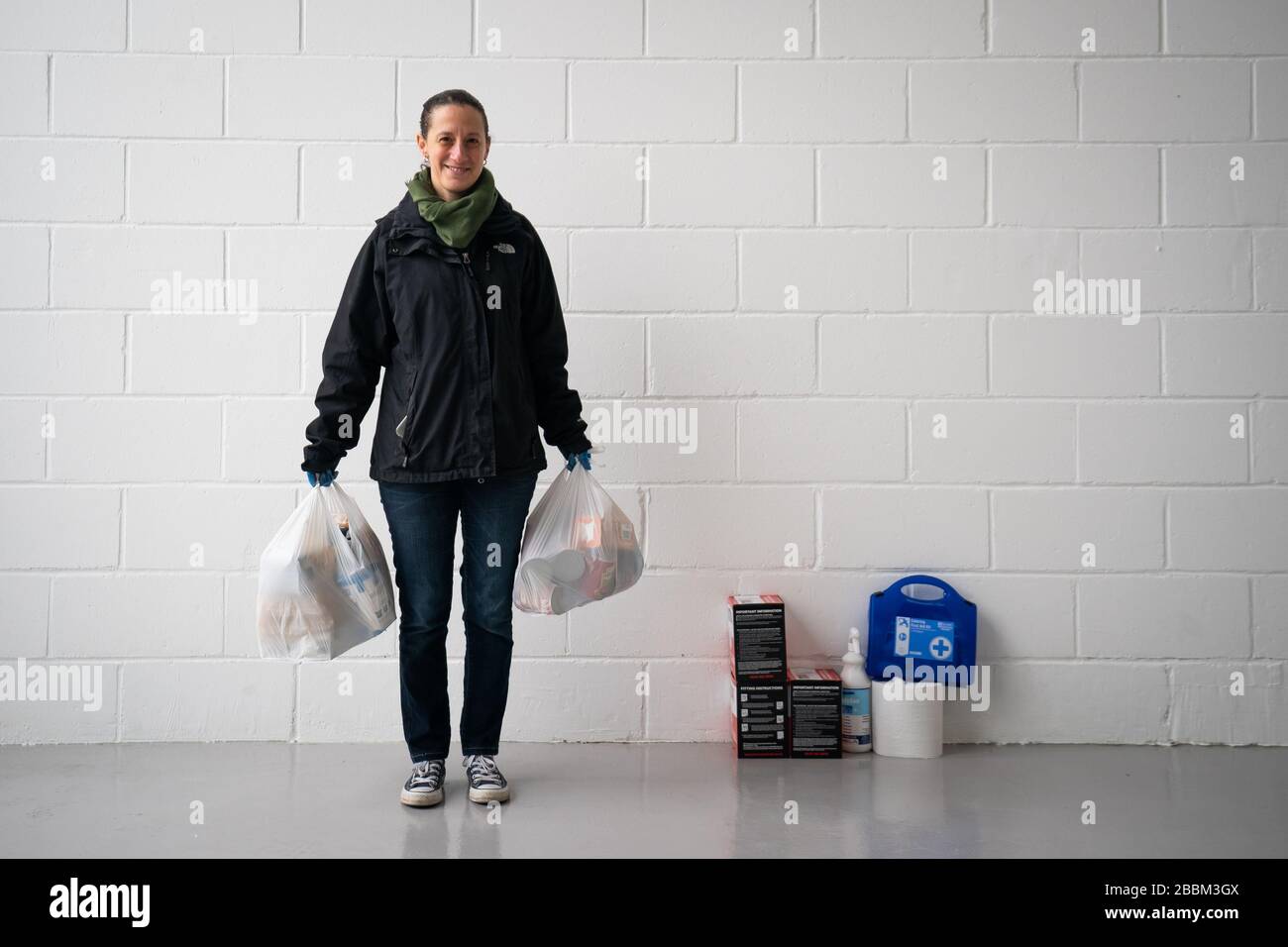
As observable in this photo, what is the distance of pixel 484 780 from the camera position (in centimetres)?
213

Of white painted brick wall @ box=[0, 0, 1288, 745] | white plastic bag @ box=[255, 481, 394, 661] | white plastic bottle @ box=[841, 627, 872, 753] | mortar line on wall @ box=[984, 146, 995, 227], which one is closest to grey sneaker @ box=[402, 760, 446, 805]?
white plastic bag @ box=[255, 481, 394, 661]

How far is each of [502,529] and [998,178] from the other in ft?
5.44

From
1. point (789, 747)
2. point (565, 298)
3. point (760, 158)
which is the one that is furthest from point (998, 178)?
point (789, 747)

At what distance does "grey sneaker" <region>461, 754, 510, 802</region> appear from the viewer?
2113 mm

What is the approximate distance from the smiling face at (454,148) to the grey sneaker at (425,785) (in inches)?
50.5

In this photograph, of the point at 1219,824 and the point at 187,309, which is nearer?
the point at 1219,824

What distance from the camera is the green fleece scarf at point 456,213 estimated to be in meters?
2.02

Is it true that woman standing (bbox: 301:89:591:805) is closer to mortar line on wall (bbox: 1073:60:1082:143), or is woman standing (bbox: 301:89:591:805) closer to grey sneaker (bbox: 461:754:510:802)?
grey sneaker (bbox: 461:754:510:802)

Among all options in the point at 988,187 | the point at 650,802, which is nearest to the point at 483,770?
the point at 650,802

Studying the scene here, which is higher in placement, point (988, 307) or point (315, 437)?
point (988, 307)

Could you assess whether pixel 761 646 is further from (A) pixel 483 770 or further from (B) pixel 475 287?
(B) pixel 475 287

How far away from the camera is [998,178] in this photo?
2.57 m

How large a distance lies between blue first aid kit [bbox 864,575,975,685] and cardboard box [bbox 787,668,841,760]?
0.17m

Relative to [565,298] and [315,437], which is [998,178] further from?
[315,437]
